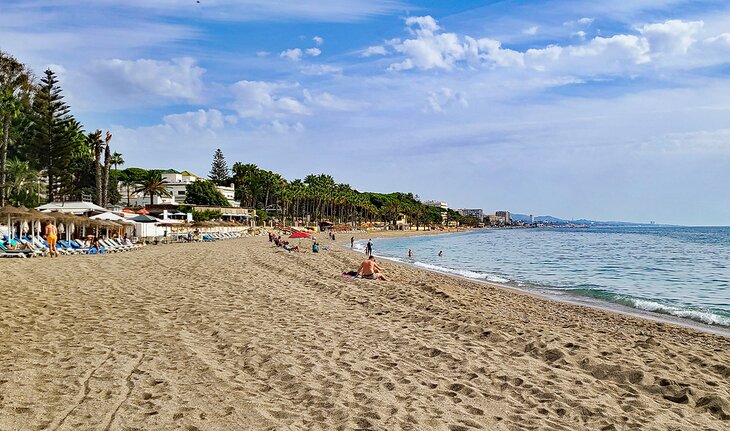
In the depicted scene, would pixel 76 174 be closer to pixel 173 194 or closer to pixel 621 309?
pixel 173 194

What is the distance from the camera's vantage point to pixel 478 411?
4414 millimetres

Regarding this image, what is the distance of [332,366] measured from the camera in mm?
5570

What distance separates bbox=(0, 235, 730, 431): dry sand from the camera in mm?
4172

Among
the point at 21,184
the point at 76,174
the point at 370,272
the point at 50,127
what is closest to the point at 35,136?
the point at 50,127

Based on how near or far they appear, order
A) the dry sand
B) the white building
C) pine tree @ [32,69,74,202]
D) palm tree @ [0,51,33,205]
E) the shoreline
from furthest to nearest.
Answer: the white building < pine tree @ [32,69,74,202] < palm tree @ [0,51,33,205] < the shoreline < the dry sand

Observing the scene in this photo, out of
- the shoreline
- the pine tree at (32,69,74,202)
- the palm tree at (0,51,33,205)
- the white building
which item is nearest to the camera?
the shoreline

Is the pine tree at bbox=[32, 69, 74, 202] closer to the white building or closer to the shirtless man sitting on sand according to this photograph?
the white building

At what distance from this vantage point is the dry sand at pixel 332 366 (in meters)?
4.17

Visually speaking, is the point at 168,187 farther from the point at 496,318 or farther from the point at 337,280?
the point at 496,318

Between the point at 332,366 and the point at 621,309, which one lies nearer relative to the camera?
the point at 332,366

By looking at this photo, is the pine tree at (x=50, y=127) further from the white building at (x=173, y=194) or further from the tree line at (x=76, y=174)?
the white building at (x=173, y=194)

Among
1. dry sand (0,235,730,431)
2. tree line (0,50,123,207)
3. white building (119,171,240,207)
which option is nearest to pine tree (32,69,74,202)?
tree line (0,50,123,207)

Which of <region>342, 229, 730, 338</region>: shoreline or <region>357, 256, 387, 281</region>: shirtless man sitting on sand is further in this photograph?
<region>357, 256, 387, 281</region>: shirtless man sitting on sand

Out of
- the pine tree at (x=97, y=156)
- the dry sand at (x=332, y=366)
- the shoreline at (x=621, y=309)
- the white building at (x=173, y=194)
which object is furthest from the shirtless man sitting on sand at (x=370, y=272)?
the white building at (x=173, y=194)
